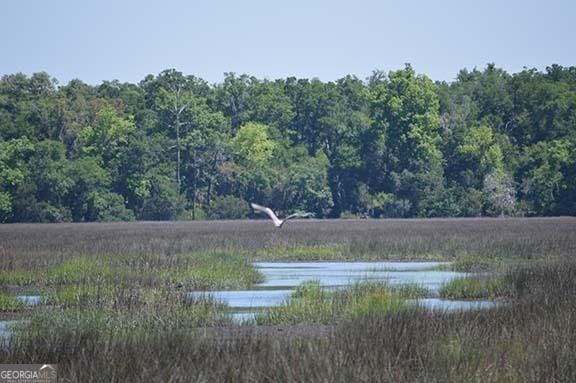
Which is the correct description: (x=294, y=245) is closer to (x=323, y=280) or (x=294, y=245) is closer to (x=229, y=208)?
(x=323, y=280)

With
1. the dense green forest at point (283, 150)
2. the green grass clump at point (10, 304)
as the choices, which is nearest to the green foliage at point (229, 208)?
the dense green forest at point (283, 150)

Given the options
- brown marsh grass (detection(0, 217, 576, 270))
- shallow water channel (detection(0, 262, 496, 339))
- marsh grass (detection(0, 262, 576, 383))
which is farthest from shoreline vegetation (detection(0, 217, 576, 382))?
brown marsh grass (detection(0, 217, 576, 270))

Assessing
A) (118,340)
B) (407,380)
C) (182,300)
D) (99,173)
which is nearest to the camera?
(407,380)

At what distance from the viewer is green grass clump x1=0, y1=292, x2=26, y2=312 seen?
926 inches

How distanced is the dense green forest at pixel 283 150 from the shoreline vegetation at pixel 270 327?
5486cm

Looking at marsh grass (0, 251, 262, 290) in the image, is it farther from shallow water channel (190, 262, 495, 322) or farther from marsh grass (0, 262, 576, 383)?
marsh grass (0, 262, 576, 383)

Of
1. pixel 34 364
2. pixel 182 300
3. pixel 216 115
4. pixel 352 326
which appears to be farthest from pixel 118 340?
pixel 216 115

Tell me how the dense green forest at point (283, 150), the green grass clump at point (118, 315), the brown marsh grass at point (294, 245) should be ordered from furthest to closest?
1. the dense green forest at point (283, 150)
2. the brown marsh grass at point (294, 245)
3. the green grass clump at point (118, 315)

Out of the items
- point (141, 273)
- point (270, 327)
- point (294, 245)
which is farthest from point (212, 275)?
point (294, 245)

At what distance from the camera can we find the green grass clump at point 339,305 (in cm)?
2045

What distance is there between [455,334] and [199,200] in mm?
84544

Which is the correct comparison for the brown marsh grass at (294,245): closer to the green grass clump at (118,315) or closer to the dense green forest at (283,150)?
the green grass clump at (118,315)

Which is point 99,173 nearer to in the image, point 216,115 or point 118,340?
point 216,115

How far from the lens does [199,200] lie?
100250 mm
